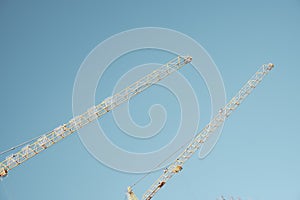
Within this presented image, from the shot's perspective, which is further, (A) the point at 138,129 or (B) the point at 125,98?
(B) the point at 125,98

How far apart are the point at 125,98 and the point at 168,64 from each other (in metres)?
10.1

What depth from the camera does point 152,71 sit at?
47.1 metres

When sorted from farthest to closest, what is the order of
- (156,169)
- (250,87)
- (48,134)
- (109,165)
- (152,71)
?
(250,87), (152,71), (156,169), (48,134), (109,165)

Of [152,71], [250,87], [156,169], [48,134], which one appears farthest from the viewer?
[250,87]

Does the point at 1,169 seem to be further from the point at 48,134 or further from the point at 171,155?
the point at 171,155

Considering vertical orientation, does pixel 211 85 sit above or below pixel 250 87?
below

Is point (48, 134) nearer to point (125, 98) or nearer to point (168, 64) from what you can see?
point (125, 98)

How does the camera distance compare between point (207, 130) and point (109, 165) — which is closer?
point (109, 165)

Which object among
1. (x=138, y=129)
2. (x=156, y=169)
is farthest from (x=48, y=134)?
(x=156, y=169)

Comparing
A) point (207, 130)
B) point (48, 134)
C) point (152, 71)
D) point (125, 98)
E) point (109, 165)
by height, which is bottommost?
Result: point (109, 165)

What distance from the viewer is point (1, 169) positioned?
123 feet

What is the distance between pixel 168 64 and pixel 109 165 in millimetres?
20846

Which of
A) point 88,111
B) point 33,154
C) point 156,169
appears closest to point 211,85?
point 156,169

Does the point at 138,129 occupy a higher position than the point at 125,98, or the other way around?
the point at 125,98
